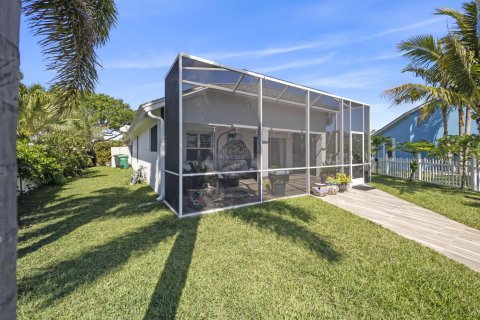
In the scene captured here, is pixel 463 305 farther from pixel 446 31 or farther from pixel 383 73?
pixel 383 73

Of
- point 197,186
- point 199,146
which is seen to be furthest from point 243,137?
point 197,186

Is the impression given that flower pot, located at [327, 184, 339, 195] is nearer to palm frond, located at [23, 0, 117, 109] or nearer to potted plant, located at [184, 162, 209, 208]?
potted plant, located at [184, 162, 209, 208]

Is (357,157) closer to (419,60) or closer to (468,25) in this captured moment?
(419,60)

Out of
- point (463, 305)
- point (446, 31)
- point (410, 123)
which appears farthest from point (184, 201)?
point (410, 123)

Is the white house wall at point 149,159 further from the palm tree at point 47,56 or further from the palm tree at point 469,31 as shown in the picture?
the palm tree at point 469,31

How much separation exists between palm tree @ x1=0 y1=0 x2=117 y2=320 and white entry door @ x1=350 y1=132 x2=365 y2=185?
892 cm

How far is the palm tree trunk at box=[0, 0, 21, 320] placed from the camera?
0.78m

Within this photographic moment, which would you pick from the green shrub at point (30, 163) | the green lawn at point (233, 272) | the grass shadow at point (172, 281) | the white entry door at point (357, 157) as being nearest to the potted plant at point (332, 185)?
the white entry door at point (357, 157)

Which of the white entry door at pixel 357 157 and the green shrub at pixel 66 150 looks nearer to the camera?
the white entry door at pixel 357 157

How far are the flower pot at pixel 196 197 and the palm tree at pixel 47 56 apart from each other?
123 inches

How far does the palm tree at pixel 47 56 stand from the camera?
79 centimetres

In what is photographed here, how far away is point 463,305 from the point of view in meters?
2.30

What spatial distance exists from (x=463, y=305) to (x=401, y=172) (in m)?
11.3

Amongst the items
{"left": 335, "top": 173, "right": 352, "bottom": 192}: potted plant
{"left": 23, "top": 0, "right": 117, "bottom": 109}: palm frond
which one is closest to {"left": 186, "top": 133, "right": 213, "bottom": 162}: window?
{"left": 23, "top": 0, "right": 117, "bottom": 109}: palm frond
